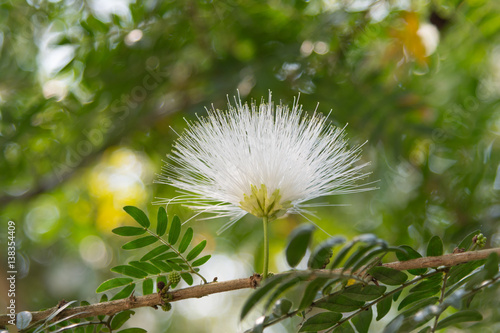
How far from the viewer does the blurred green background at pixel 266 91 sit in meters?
1.89

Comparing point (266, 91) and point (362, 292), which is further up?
point (266, 91)

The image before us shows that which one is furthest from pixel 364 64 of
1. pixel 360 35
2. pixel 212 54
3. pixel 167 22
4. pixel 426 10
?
pixel 167 22

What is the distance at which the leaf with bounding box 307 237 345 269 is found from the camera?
28.1 inches

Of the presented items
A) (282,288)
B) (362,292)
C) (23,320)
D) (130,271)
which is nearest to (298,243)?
(282,288)

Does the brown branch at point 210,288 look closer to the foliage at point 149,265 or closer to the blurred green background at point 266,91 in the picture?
the foliage at point 149,265

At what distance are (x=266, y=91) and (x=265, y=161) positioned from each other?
2.35ft

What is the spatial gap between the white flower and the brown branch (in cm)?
22

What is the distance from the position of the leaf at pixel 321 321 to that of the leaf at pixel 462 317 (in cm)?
19

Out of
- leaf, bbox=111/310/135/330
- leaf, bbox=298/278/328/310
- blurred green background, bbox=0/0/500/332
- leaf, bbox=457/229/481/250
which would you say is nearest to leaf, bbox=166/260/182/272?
leaf, bbox=111/310/135/330

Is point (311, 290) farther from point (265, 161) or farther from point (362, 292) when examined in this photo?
point (265, 161)

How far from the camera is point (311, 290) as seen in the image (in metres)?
Result: 0.79

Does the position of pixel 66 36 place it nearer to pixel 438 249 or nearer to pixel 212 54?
pixel 212 54

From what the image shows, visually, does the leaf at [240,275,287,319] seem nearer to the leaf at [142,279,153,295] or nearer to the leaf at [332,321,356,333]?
the leaf at [332,321,356,333]

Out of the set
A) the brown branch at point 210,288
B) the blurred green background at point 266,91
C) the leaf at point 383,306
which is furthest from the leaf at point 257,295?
the blurred green background at point 266,91
